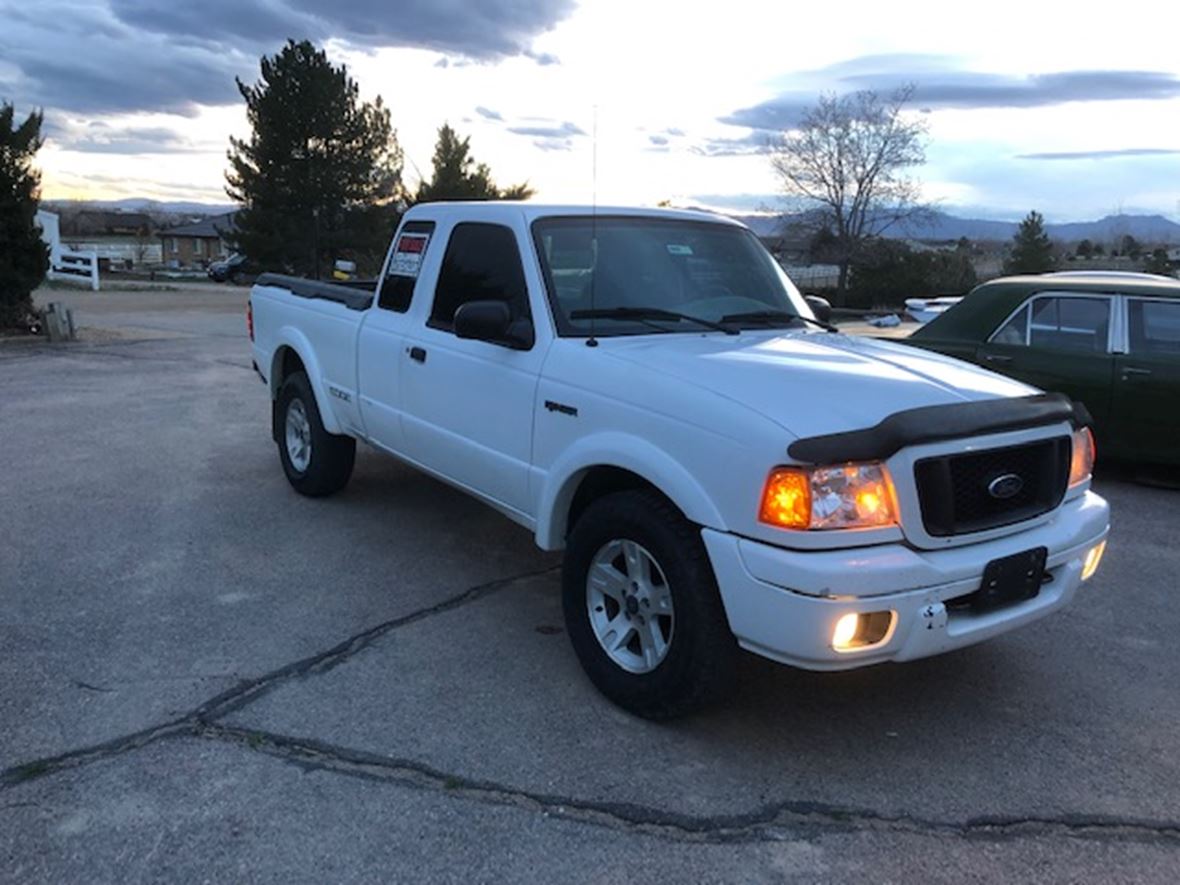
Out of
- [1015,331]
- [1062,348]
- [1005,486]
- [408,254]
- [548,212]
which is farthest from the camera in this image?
[1015,331]

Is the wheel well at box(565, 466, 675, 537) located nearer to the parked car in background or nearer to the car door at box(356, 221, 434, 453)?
the car door at box(356, 221, 434, 453)

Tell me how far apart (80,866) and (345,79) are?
3411 cm

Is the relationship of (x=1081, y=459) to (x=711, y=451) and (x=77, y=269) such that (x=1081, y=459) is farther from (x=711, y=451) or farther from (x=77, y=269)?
(x=77, y=269)

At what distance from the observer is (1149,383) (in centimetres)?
706

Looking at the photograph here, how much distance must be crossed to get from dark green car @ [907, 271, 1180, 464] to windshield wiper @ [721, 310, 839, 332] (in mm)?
3496

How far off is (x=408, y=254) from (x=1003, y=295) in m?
5.12

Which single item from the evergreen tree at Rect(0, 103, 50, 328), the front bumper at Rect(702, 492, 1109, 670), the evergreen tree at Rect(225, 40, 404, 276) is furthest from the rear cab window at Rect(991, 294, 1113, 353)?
the evergreen tree at Rect(225, 40, 404, 276)

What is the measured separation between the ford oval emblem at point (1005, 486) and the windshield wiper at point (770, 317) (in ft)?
5.14

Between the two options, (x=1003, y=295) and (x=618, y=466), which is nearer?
(x=618, y=466)

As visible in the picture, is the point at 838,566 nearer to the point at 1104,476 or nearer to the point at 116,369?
the point at 1104,476

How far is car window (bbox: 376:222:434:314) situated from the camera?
530 cm

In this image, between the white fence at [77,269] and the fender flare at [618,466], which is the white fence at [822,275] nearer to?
the white fence at [77,269]

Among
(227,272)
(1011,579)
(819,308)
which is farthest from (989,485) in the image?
(227,272)

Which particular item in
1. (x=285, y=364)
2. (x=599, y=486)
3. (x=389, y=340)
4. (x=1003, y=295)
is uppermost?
(x=1003, y=295)
